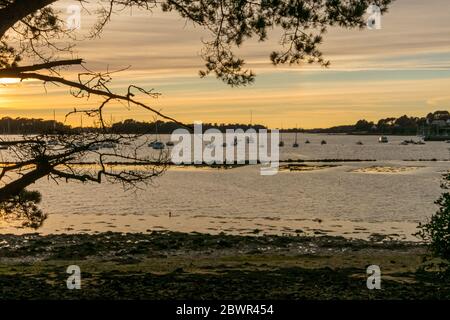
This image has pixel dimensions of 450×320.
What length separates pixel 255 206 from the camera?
55062 millimetres

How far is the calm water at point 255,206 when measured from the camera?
41.2 meters

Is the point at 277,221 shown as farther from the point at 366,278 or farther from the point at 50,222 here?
the point at 366,278

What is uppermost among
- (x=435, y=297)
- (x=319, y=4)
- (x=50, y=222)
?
(x=319, y=4)

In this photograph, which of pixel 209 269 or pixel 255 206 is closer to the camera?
pixel 209 269

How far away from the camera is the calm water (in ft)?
135

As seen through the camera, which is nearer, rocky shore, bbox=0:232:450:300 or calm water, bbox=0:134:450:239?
rocky shore, bbox=0:232:450:300

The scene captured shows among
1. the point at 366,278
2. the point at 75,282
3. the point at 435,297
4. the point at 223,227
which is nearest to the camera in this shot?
the point at 435,297

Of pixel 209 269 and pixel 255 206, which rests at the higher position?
pixel 209 269

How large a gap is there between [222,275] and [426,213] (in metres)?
35.8

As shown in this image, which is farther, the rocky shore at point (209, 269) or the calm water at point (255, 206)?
the calm water at point (255, 206)
